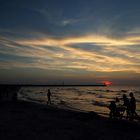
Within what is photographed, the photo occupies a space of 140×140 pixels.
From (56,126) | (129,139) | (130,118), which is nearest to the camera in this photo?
(129,139)

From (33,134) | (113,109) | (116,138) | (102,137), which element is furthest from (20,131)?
(113,109)

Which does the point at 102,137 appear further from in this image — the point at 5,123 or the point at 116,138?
the point at 5,123

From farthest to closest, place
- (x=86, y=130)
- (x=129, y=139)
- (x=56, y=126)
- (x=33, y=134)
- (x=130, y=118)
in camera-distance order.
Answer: (x=130, y=118)
(x=56, y=126)
(x=86, y=130)
(x=33, y=134)
(x=129, y=139)

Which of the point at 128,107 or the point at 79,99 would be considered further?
the point at 79,99

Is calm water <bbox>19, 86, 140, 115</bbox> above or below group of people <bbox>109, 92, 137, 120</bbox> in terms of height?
below

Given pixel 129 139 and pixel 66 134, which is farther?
pixel 66 134

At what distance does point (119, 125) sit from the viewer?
47.2 feet

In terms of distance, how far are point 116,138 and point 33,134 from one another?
473 cm

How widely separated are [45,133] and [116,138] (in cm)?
411

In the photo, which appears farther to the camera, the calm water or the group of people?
the calm water

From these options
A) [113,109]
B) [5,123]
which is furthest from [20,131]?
[113,109]

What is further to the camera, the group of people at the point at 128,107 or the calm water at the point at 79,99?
the calm water at the point at 79,99

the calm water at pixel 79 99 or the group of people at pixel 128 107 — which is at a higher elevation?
the group of people at pixel 128 107

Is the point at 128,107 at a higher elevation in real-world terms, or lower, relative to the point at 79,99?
higher
